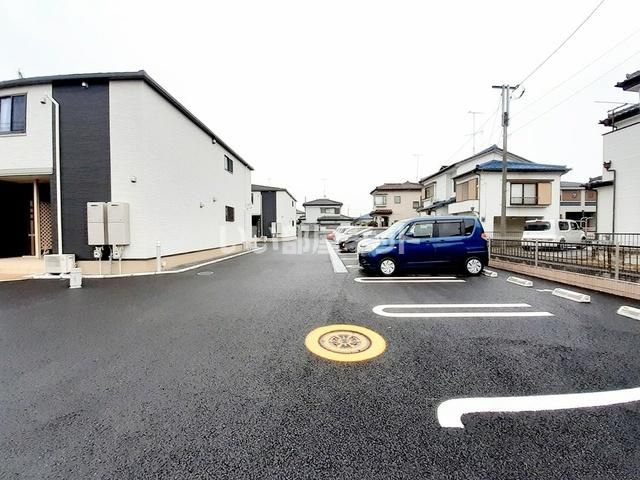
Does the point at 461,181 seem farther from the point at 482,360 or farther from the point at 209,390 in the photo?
the point at 209,390

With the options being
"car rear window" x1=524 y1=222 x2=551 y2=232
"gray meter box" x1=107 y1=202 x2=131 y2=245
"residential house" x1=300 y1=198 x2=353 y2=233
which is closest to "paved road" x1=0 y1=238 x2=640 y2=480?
"gray meter box" x1=107 y1=202 x2=131 y2=245

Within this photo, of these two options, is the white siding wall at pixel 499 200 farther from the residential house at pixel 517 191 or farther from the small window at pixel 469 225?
the small window at pixel 469 225

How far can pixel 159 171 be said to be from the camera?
29.7ft

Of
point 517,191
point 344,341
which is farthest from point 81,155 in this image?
point 517,191

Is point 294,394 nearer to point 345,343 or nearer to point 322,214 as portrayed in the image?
point 345,343

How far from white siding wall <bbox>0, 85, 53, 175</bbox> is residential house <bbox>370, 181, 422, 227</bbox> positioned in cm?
3348

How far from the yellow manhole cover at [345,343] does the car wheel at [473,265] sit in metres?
5.32

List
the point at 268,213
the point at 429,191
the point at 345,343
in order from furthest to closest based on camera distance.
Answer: the point at 429,191, the point at 268,213, the point at 345,343

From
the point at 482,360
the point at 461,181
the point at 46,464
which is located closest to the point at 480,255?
the point at 482,360

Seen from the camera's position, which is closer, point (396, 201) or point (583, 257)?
point (583, 257)

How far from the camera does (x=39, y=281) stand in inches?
293

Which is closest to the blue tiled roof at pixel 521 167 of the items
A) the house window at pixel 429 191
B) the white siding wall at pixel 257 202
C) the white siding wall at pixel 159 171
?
the house window at pixel 429 191

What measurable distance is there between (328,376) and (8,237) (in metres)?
13.3

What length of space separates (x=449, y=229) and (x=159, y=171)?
881cm
